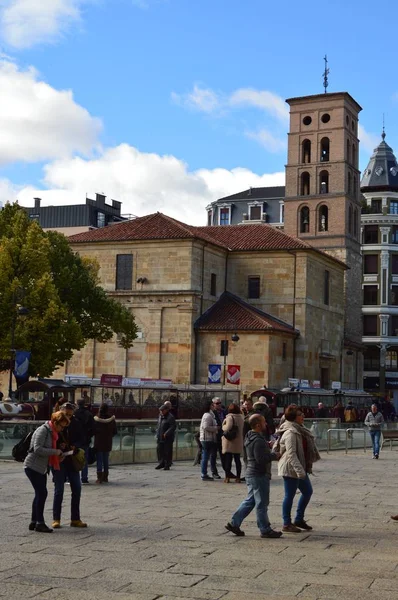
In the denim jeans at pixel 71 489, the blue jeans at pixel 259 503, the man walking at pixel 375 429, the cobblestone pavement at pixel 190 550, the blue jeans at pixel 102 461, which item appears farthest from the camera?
the man walking at pixel 375 429

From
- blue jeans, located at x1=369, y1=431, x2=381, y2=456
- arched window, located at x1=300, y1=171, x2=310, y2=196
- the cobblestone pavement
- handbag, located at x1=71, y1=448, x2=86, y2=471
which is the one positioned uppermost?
arched window, located at x1=300, y1=171, x2=310, y2=196

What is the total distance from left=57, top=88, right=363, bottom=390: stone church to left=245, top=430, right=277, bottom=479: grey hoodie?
123 feet

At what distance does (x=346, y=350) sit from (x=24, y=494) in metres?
51.3

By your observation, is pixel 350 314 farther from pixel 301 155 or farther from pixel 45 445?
pixel 45 445

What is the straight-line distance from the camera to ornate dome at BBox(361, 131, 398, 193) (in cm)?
8388

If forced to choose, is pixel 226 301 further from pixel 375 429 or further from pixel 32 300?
pixel 375 429

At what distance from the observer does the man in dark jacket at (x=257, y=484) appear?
12.1 metres

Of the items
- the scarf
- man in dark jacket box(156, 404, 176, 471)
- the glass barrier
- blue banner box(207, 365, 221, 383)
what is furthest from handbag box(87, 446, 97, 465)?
blue banner box(207, 365, 221, 383)

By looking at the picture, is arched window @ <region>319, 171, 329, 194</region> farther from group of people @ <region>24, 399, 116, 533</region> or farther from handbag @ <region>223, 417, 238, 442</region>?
group of people @ <region>24, 399, 116, 533</region>

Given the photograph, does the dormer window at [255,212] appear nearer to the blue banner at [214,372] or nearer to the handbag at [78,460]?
the blue banner at [214,372]

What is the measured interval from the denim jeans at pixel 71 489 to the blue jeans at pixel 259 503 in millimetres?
2125

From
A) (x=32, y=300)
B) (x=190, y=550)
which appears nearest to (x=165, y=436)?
(x=190, y=550)

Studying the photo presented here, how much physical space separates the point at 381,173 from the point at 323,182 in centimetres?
1574

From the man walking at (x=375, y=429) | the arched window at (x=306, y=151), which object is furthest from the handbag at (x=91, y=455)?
the arched window at (x=306, y=151)
